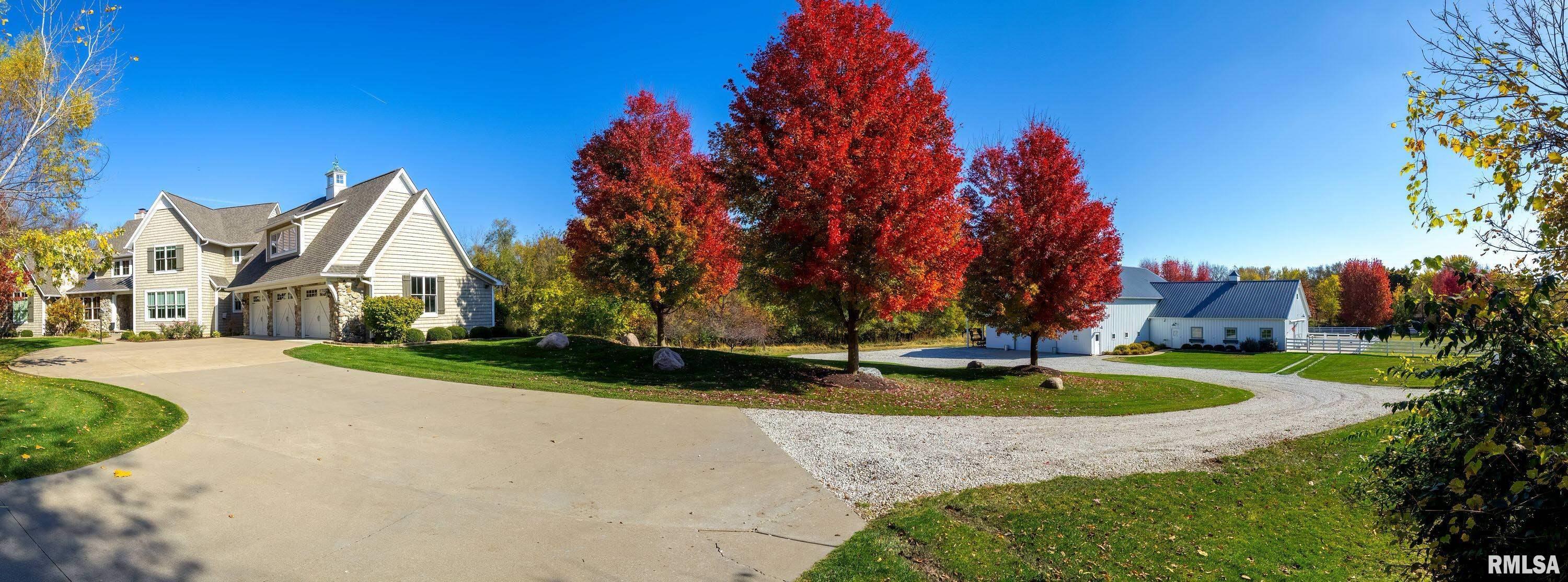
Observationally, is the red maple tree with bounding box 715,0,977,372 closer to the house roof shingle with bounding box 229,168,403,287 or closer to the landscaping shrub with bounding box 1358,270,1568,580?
the landscaping shrub with bounding box 1358,270,1568,580

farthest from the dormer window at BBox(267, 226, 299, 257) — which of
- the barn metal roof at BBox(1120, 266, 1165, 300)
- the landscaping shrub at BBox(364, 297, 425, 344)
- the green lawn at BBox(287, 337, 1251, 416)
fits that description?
the barn metal roof at BBox(1120, 266, 1165, 300)

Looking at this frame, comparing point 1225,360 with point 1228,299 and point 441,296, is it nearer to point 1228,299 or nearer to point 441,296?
point 1228,299

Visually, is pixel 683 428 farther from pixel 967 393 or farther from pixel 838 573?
pixel 967 393

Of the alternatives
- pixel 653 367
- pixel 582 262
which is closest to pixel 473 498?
pixel 653 367

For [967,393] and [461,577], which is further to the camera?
[967,393]

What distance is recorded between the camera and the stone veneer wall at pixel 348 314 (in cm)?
2166

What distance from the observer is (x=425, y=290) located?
24484 mm

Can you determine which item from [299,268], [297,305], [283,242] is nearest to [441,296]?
[299,268]

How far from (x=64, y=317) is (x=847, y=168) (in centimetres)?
3683

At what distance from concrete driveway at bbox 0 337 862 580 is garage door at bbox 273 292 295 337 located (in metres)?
17.6

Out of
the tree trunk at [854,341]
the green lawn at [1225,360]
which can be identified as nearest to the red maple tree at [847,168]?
the tree trunk at [854,341]

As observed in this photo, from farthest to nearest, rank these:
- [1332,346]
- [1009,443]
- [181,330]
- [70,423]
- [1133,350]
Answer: [1133,350] < [1332,346] < [181,330] < [1009,443] < [70,423]

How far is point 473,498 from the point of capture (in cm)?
626

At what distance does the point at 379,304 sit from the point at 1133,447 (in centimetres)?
2217
